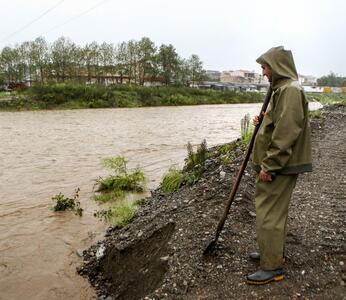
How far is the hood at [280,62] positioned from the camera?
151 inches

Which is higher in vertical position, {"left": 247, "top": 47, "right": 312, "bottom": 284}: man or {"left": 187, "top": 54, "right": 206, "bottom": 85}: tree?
{"left": 187, "top": 54, "right": 206, "bottom": 85}: tree

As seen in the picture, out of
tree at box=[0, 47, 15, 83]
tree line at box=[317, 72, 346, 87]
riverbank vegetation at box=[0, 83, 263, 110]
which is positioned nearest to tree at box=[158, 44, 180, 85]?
riverbank vegetation at box=[0, 83, 263, 110]

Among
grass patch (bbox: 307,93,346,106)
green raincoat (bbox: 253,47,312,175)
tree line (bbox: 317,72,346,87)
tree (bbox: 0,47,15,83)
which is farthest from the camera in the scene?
tree line (bbox: 317,72,346,87)

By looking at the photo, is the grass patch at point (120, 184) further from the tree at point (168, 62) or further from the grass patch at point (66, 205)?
the tree at point (168, 62)

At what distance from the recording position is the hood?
151 inches

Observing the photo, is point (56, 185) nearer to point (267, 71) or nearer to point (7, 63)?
point (267, 71)

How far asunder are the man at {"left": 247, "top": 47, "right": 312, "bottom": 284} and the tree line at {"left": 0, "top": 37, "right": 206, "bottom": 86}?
6479 centimetres

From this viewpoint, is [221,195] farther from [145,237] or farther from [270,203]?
[270,203]

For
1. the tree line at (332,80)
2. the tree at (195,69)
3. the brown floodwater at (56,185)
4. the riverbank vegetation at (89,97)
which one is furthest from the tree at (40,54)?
the tree line at (332,80)

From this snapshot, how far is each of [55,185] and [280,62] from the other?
9.41 m

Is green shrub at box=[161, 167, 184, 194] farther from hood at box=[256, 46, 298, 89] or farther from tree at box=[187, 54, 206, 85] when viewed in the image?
tree at box=[187, 54, 206, 85]

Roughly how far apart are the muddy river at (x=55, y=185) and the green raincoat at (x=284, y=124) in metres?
3.32

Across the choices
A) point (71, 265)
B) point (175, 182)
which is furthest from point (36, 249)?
point (175, 182)

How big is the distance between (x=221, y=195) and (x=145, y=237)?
1.37m
